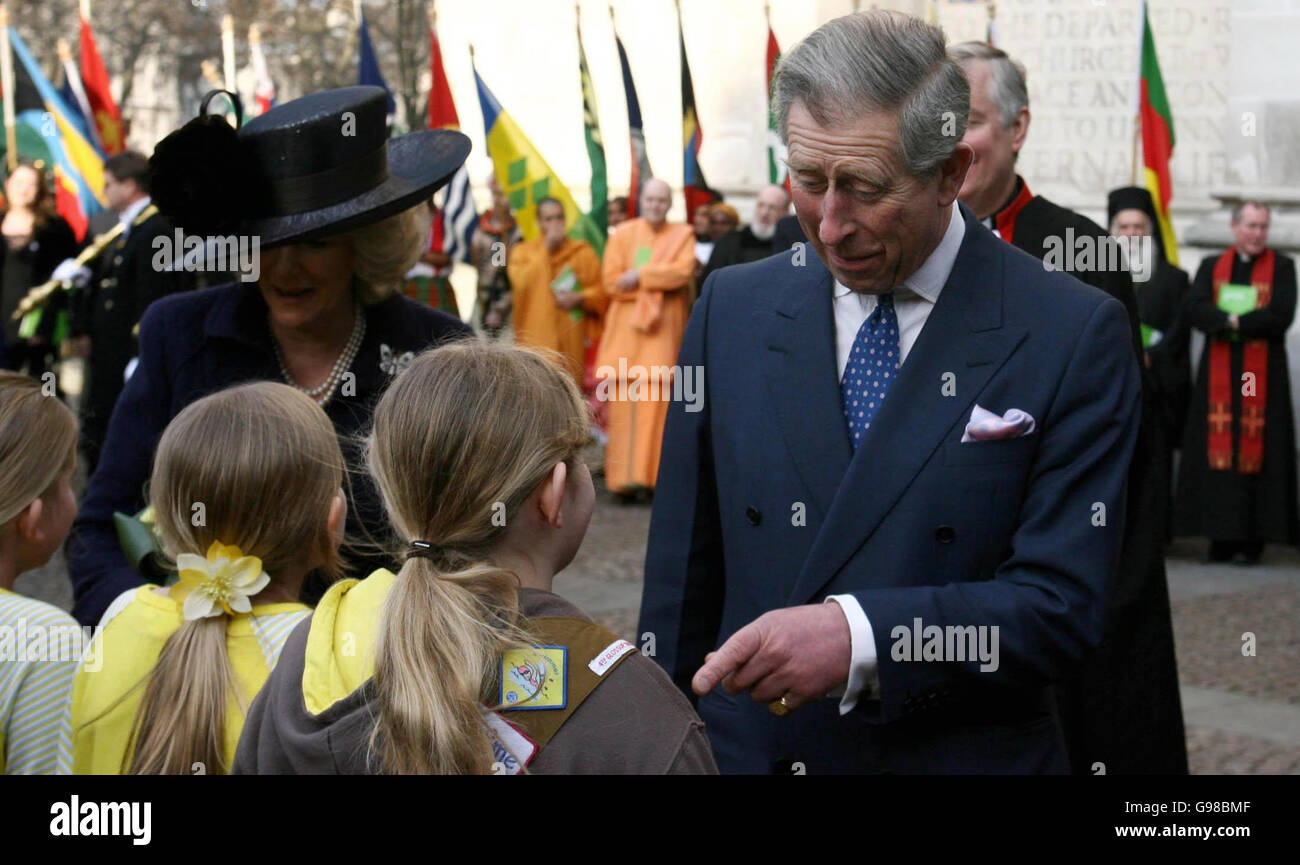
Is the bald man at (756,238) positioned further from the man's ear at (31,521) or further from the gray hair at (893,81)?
the gray hair at (893,81)

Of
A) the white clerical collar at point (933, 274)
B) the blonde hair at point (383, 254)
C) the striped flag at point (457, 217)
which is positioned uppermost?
the white clerical collar at point (933, 274)

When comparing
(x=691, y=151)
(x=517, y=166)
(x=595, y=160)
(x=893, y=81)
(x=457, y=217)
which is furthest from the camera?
(x=457, y=217)

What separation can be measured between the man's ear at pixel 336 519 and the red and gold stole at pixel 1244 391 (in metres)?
7.88

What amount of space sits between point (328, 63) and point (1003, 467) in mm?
28108

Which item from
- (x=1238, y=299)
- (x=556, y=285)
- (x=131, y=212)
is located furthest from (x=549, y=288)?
(x=1238, y=299)

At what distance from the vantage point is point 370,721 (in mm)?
2107

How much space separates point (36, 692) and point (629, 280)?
32.0 ft

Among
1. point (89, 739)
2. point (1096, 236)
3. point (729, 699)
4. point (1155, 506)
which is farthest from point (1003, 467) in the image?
point (89, 739)

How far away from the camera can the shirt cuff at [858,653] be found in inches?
93.4

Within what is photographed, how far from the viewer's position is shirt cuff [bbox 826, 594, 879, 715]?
237 centimetres

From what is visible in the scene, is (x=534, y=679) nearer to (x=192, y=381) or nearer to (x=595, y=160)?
(x=192, y=381)

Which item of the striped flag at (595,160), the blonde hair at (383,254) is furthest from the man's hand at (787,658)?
the striped flag at (595,160)

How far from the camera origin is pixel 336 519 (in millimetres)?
2951

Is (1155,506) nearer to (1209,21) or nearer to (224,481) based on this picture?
(224,481)
